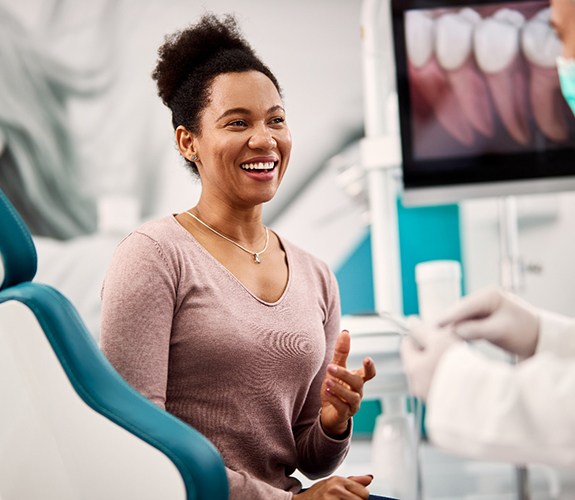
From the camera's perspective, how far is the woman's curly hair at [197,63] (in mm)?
1400

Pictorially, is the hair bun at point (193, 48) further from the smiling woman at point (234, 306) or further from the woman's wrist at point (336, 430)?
the woman's wrist at point (336, 430)

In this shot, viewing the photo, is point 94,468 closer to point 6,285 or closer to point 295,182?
point 6,285

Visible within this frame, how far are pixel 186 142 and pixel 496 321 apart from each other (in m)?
0.71

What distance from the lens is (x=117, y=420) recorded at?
0.93 meters

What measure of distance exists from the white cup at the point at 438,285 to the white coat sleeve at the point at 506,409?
1.10 metres

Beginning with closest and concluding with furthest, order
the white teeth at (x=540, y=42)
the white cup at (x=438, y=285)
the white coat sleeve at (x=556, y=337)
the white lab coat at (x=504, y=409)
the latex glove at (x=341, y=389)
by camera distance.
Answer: the white lab coat at (x=504, y=409) < the white coat sleeve at (x=556, y=337) < the latex glove at (x=341, y=389) < the white cup at (x=438, y=285) < the white teeth at (x=540, y=42)

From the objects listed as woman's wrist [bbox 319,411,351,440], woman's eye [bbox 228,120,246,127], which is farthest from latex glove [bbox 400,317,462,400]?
woman's eye [bbox 228,120,246,127]

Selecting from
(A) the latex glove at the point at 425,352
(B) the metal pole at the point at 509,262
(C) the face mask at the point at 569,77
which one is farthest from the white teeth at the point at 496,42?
(A) the latex glove at the point at 425,352

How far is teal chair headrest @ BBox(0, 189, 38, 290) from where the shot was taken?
949mm

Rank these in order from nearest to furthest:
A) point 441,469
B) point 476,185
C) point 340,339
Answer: point 340,339 → point 476,185 → point 441,469

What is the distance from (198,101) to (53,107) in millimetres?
3167

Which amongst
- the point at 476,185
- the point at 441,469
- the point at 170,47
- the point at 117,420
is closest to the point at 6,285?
the point at 117,420

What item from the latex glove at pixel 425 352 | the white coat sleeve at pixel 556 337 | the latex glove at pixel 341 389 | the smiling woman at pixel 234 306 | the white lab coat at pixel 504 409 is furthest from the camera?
the latex glove at pixel 341 389

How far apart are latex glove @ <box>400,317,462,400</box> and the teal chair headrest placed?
48cm
